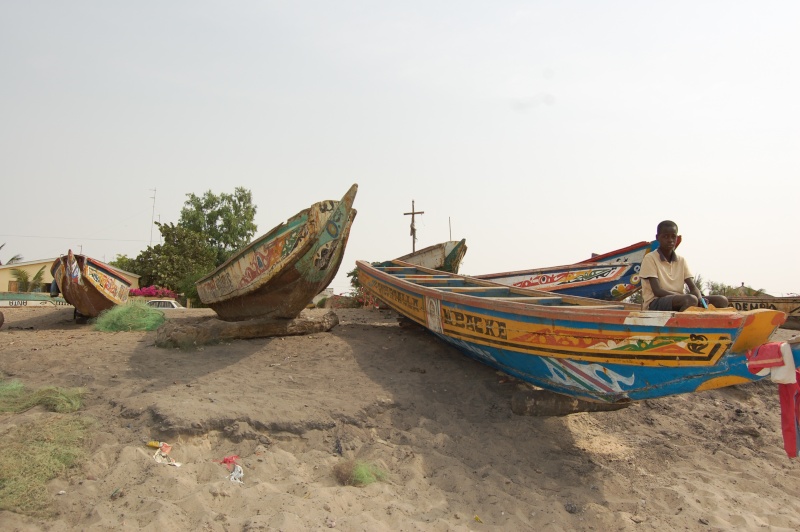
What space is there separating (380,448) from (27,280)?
88.1 ft

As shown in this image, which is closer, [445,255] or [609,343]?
[609,343]

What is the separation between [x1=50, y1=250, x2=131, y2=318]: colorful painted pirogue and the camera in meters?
9.53

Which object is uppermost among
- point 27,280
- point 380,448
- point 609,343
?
point 27,280

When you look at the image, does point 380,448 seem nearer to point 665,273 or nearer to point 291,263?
point 665,273

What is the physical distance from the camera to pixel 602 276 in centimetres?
959

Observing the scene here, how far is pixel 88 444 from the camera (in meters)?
4.04

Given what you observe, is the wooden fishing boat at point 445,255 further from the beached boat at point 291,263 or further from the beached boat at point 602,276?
the beached boat at point 291,263

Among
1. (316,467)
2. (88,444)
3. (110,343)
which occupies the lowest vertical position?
(316,467)

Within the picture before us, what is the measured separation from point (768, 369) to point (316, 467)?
3.39 m

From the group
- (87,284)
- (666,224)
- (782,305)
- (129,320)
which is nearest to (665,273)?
(666,224)

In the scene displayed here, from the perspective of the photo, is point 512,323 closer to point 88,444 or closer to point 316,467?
point 316,467

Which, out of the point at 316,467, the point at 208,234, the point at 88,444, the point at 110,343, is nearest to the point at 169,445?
the point at 88,444

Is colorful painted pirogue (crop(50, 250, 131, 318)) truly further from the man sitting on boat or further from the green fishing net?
the man sitting on boat

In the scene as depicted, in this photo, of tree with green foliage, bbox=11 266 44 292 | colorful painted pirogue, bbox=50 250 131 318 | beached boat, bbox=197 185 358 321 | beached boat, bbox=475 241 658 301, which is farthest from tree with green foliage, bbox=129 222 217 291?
beached boat, bbox=475 241 658 301
